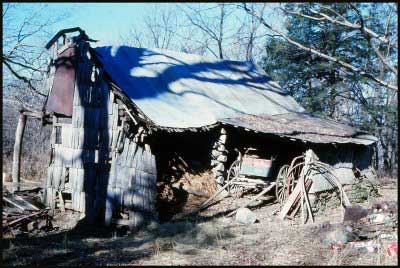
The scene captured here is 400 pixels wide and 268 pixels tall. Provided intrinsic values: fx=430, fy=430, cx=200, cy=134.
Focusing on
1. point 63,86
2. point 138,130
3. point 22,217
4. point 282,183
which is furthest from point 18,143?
point 282,183

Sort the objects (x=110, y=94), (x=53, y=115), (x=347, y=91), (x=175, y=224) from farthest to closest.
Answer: (x=347, y=91) < (x=53, y=115) < (x=110, y=94) < (x=175, y=224)

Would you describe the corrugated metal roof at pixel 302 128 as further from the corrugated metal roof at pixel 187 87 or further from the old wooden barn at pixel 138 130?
the corrugated metal roof at pixel 187 87

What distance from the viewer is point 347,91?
24.6 meters

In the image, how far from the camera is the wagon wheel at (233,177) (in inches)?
Answer: 533

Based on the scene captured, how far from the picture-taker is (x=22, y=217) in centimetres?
1112

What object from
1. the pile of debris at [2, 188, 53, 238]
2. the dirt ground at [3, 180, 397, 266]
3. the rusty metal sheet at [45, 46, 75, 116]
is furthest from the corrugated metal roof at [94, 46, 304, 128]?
the pile of debris at [2, 188, 53, 238]

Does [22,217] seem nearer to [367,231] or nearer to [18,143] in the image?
[18,143]

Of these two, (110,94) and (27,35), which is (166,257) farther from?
(27,35)

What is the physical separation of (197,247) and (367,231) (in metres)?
3.40

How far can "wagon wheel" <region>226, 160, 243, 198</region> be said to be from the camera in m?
13.5

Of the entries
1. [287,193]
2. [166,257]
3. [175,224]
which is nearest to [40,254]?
[166,257]

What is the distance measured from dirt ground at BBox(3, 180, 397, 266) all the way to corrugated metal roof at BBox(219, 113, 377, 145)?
2.48 meters

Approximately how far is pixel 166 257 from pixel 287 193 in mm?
5277

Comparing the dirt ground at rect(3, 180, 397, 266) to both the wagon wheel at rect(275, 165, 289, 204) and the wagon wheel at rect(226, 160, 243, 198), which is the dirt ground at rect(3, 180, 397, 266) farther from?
the wagon wheel at rect(226, 160, 243, 198)
